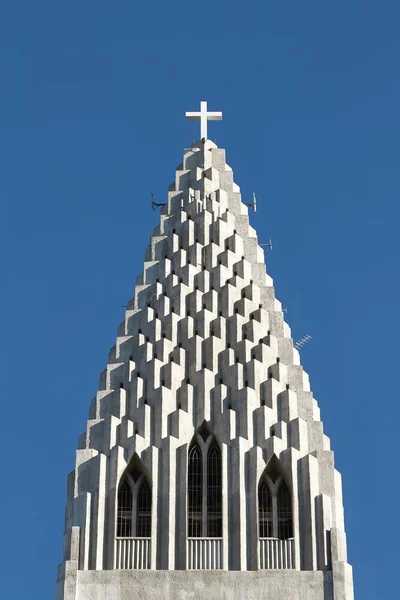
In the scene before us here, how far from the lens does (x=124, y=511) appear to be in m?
65.2

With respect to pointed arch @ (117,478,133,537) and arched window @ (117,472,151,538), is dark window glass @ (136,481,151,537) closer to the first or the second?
arched window @ (117,472,151,538)

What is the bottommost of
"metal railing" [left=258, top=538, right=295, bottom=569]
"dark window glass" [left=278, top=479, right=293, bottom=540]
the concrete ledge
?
the concrete ledge

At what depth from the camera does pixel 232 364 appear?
6806 centimetres

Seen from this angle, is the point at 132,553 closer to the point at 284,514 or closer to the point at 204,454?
the point at 204,454

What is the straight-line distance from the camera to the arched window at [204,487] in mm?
65000

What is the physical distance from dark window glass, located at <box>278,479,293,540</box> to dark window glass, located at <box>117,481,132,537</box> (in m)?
4.43

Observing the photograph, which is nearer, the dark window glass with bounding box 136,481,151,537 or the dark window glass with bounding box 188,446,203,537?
the dark window glass with bounding box 136,481,151,537

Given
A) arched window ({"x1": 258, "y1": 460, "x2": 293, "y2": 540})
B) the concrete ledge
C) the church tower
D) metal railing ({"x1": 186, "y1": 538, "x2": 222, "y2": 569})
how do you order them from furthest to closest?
arched window ({"x1": 258, "y1": 460, "x2": 293, "y2": 540})
metal railing ({"x1": 186, "y1": 538, "x2": 222, "y2": 569})
the church tower
the concrete ledge

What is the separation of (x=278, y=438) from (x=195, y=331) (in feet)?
16.1

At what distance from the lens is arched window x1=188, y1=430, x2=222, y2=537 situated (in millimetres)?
65000

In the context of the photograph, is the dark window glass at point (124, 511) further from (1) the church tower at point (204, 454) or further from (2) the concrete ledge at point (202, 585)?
(2) the concrete ledge at point (202, 585)

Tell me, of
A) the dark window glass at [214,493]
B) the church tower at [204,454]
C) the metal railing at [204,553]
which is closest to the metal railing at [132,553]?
the church tower at [204,454]

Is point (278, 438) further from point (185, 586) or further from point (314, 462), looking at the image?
point (185, 586)

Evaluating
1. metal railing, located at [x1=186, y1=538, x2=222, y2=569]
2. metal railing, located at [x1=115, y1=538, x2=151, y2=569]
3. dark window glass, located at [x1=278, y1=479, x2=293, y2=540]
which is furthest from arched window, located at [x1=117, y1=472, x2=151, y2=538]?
dark window glass, located at [x1=278, y1=479, x2=293, y2=540]
